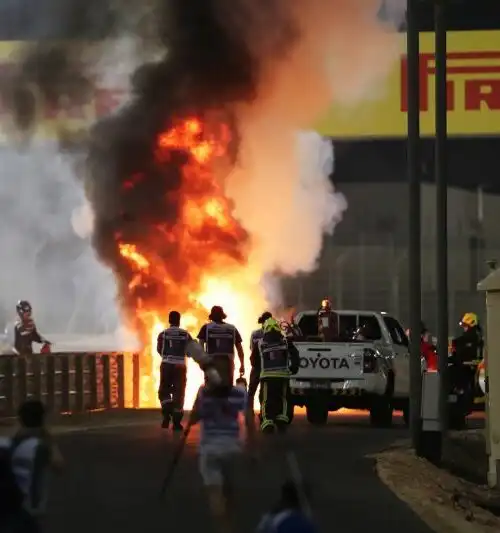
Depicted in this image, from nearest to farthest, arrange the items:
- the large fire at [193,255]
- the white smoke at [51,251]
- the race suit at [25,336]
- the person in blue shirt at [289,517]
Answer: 1. the person in blue shirt at [289,517]
2. the large fire at [193,255]
3. the race suit at [25,336]
4. the white smoke at [51,251]

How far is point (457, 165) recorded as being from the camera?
43125mm

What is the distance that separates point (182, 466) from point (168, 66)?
21.4 metres

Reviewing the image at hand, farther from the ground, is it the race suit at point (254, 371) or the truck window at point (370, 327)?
the truck window at point (370, 327)

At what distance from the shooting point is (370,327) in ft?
88.8

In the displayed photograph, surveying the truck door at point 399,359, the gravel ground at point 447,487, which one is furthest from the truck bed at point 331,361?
the gravel ground at point 447,487

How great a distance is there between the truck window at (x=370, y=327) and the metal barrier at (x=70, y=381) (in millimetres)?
4488

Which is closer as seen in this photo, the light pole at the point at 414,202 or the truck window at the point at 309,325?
the light pole at the point at 414,202

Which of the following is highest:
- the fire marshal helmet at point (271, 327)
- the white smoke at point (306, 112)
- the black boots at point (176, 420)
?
the white smoke at point (306, 112)

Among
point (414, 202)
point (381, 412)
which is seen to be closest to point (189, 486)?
point (414, 202)

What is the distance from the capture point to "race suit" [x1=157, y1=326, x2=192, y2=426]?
2392cm

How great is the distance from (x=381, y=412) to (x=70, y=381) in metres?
5.03

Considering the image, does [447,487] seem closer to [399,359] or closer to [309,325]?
[399,359]

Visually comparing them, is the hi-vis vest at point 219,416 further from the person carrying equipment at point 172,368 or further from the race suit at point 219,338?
the person carrying equipment at point 172,368

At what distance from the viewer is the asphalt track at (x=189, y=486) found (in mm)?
13344
